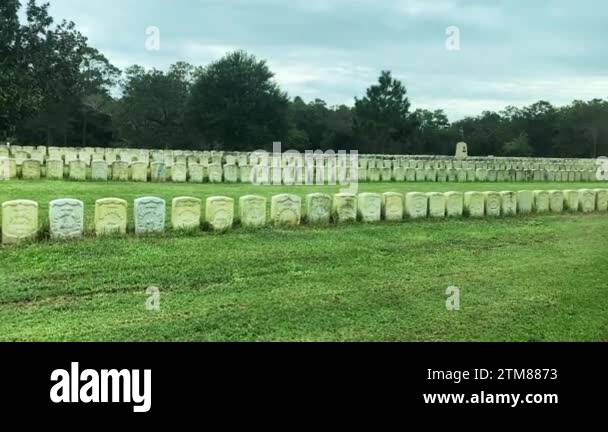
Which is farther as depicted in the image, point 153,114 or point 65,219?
point 153,114

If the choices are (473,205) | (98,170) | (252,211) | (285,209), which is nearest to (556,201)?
(473,205)

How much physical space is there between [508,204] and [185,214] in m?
6.89

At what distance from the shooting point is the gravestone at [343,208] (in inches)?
378

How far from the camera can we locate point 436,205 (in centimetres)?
1067

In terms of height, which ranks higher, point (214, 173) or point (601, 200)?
point (214, 173)

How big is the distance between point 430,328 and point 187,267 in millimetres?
2741

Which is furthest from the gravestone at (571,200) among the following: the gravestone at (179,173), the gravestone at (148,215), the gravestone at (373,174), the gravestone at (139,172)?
the gravestone at (139,172)

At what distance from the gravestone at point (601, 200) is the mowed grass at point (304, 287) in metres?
→ 5.02

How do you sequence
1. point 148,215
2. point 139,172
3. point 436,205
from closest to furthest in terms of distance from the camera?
point 148,215 → point 436,205 → point 139,172

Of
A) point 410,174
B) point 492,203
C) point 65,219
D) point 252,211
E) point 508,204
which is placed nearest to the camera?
point 65,219

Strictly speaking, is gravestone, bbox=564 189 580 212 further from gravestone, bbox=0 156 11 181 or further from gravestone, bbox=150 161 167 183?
gravestone, bbox=0 156 11 181

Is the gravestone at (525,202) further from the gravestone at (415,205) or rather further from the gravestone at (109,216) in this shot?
the gravestone at (109,216)

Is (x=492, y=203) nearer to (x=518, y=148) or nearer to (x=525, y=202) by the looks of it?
(x=525, y=202)

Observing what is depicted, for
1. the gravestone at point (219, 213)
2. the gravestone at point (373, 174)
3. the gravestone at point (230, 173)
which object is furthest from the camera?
the gravestone at point (373, 174)
